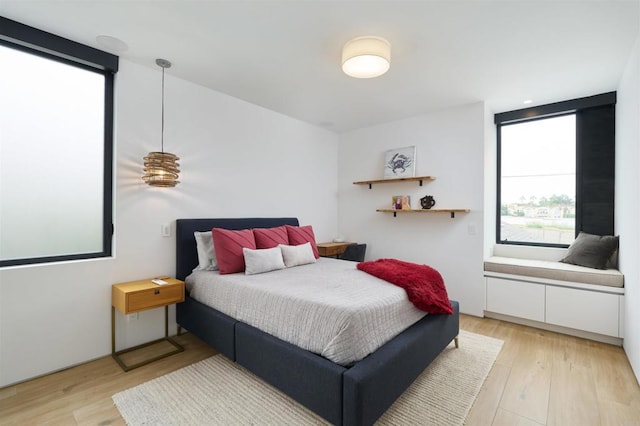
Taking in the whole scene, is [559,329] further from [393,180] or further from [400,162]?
[400,162]

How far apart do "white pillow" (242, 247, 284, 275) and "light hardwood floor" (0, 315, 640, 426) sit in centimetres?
83

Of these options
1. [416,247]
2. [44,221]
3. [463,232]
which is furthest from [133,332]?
[463,232]

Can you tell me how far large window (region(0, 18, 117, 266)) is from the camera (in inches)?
87.6

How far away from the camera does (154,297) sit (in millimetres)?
2490

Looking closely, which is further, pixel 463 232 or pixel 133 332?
pixel 463 232

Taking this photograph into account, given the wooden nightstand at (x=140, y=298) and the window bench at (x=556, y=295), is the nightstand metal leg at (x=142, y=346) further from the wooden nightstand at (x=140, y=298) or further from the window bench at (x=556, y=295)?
the window bench at (x=556, y=295)

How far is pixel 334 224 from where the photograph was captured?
5.04 meters

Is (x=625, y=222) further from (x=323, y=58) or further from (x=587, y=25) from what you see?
(x=323, y=58)

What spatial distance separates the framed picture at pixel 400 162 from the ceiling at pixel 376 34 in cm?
93

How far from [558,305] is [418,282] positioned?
192 centimetres

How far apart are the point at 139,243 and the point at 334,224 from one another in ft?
9.83

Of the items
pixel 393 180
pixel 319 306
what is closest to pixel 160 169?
pixel 319 306

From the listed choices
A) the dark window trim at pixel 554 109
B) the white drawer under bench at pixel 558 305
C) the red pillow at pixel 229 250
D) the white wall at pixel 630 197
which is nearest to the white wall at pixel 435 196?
the white drawer under bench at pixel 558 305

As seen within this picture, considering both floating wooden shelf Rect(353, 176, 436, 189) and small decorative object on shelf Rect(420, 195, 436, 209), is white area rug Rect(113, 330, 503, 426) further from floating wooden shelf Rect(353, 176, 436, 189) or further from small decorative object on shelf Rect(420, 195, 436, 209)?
floating wooden shelf Rect(353, 176, 436, 189)
